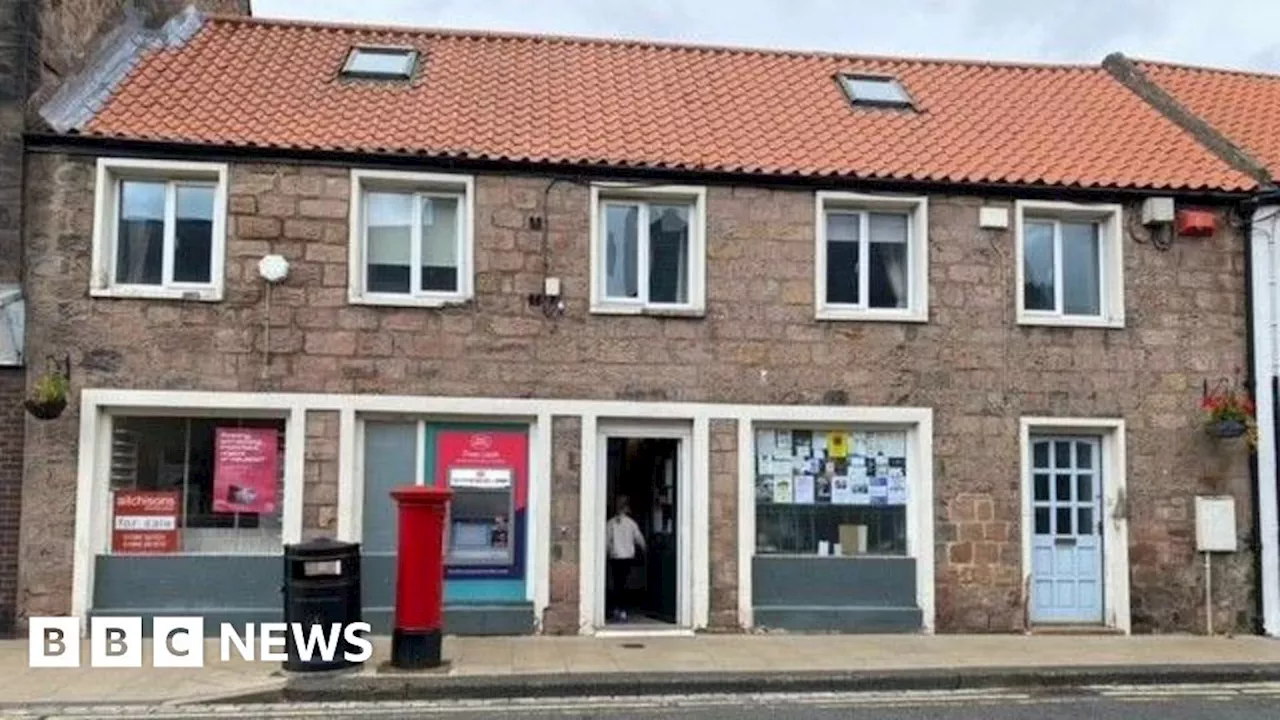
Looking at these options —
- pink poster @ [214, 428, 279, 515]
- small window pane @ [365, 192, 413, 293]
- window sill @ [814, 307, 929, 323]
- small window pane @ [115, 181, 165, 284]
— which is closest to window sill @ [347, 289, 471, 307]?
small window pane @ [365, 192, 413, 293]

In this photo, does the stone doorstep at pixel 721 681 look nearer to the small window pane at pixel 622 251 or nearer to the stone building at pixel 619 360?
the stone building at pixel 619 360

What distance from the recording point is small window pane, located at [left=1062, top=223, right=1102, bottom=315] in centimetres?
1402

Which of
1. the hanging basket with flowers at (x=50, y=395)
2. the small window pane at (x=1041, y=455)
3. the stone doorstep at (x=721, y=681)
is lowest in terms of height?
the stone doorstep at (x=721, y=681)

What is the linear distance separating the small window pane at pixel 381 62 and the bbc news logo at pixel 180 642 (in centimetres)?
658

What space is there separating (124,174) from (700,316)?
19.7 ft

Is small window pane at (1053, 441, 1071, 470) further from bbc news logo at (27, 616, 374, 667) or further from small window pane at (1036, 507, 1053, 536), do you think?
bbc news logo at (27, 616, 374, 667)

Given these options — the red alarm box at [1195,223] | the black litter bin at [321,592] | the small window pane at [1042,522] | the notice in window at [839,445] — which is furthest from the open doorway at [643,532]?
the red alarm box at [1195,223]

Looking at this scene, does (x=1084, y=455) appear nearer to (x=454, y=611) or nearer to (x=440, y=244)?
(x=454, y=611)

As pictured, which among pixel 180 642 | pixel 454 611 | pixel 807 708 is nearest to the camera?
pixel 807 708

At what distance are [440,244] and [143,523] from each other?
13.3 ft

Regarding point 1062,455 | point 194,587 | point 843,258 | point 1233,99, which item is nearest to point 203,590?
point 194,587

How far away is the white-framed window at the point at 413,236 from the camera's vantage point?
1305 cm

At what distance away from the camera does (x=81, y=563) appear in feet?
40.2

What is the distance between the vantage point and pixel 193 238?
42.3ft
